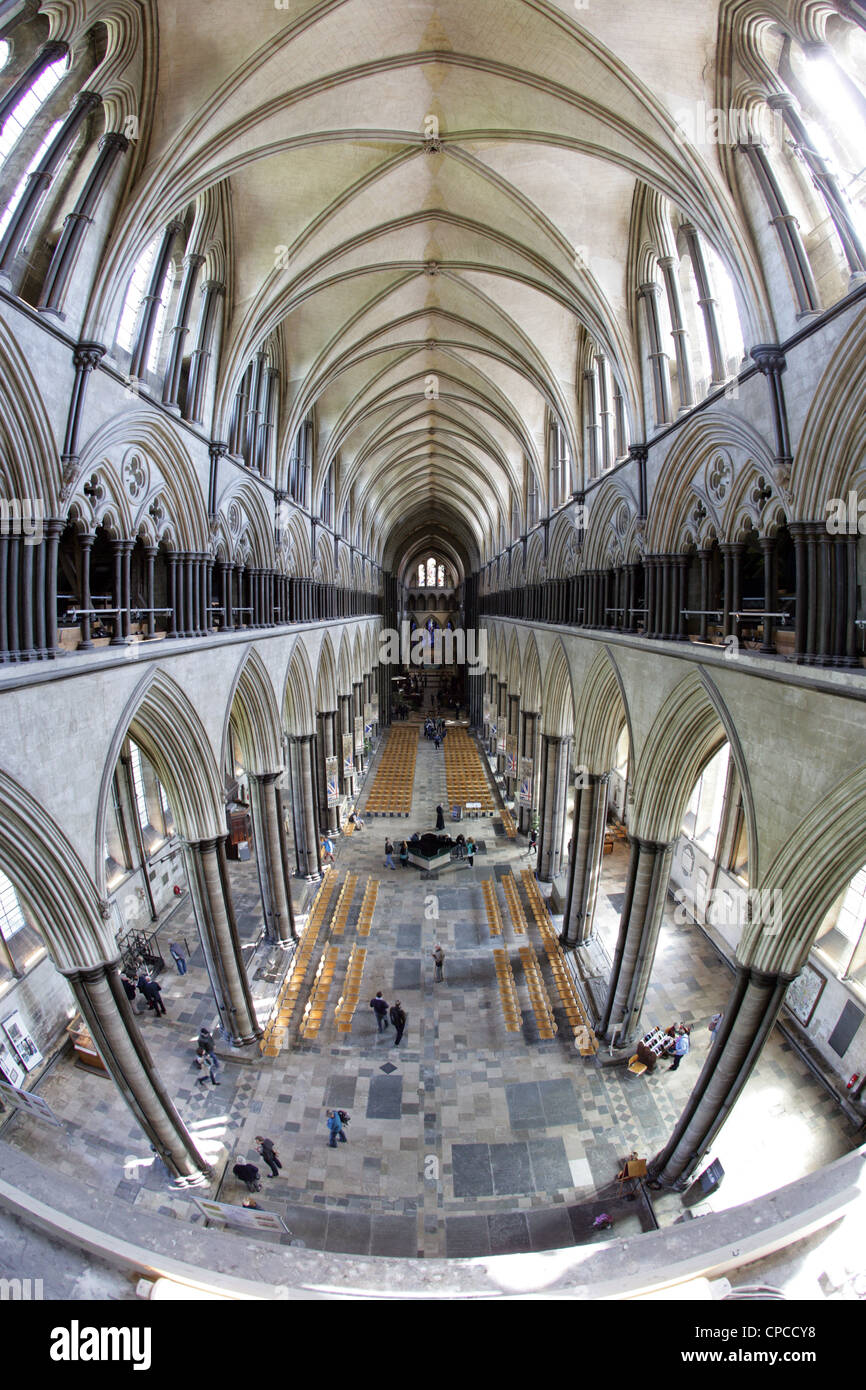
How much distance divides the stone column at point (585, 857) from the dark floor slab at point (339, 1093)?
6418 mm

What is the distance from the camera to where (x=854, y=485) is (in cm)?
636

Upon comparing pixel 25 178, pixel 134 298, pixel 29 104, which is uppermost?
pixel 29 104

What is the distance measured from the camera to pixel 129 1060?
325 inches

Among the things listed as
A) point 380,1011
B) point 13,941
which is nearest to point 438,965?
point 380,1011

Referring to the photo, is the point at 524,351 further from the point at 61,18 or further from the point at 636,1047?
the point at 636,1047

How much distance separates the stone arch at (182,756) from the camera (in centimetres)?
1007

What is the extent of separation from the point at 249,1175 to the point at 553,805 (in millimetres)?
12561

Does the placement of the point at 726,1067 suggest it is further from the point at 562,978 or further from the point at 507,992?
the point at 562,978

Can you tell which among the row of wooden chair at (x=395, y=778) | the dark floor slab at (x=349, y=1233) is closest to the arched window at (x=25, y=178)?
the dark floor slab at (x=349, y=1233)

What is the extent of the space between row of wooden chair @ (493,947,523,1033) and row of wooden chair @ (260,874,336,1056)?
14.2 ft

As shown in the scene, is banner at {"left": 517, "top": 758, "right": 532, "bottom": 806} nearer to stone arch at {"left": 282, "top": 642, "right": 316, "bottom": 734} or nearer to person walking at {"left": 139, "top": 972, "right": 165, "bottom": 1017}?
stone arch at {"left": 282, "top": 642, "right": 316, "bottom": 734}

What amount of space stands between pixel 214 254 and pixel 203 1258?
44.9ft

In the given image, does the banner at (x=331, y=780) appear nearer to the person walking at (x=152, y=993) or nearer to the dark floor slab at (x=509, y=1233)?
the person walking at (x=152, y=993)

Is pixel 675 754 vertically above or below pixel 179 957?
above
